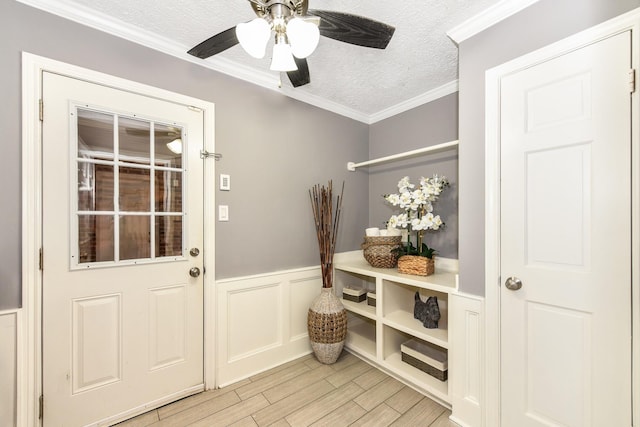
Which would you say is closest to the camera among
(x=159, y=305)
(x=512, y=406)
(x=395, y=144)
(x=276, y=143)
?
(x=512, y=406)

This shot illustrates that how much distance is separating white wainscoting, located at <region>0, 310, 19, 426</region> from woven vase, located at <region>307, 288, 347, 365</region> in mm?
1688

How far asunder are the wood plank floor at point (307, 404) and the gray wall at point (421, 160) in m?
1.15

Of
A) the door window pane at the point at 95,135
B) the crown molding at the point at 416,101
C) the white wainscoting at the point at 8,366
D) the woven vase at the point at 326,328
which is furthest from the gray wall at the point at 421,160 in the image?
the white wainscoting at the point at 8,366

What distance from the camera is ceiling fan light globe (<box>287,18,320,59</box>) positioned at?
943 millimetres

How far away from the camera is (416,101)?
2.41 m

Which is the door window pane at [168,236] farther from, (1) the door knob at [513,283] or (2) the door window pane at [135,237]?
(1) the door knob at [513,283]

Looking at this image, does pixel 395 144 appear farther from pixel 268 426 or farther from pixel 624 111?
pixel 268 426

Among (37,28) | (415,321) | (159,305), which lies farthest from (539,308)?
(37,28)

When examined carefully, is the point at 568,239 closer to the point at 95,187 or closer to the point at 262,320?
the point at 262,320

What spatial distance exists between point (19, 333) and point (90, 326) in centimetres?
27

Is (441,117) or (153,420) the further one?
(441,117)

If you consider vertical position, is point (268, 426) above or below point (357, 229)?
below

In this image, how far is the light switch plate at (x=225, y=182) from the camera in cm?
190

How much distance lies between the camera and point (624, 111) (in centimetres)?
107
